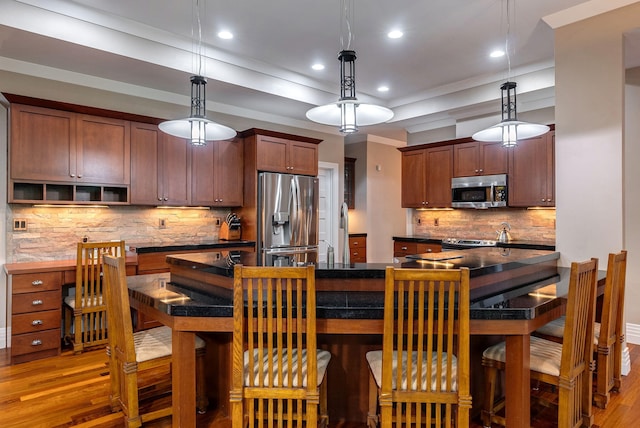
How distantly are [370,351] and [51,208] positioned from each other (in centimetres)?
374

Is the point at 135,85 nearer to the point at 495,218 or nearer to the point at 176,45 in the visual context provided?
the point at 176,45

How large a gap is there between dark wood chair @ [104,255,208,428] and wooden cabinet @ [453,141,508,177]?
4.75 meters

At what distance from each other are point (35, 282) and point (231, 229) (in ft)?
7.23

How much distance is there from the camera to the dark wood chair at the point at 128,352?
7.13ft

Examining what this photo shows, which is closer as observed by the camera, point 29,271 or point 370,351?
point 370,351

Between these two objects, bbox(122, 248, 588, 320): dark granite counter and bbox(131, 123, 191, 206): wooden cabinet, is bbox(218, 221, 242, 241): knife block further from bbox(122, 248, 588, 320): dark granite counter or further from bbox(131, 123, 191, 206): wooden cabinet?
bbox(122, 248, 588, 320): dark granite counter

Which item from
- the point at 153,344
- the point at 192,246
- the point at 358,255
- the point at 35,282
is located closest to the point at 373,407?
the point at 153,344

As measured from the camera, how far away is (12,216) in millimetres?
3826

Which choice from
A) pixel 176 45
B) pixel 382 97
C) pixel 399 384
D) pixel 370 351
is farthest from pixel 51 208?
pixel 382 97

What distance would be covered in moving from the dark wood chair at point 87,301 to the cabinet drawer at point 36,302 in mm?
153

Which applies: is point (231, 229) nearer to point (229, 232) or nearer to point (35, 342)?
point (229, 232)

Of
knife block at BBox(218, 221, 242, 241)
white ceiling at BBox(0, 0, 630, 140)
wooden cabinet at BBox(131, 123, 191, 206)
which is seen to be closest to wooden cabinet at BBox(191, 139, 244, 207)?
wooden cabinet at BBox(131, 123, 191, 206)

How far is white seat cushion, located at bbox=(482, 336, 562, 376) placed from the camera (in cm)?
211

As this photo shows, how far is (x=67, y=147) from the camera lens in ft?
12.9
